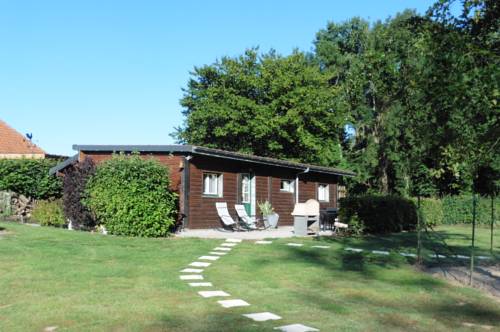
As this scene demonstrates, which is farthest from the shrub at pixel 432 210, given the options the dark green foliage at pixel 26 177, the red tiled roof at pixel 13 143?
the red tiled roof at pixel 13 143

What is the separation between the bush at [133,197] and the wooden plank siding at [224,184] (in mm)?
1824

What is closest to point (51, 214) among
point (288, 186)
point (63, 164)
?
point (63, 164)

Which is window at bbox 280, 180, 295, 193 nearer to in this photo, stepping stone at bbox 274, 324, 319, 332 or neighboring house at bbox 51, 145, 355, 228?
neighboring house at bbox 51, 145, 355, 228

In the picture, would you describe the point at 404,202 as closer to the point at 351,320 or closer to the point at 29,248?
the point at 29,248

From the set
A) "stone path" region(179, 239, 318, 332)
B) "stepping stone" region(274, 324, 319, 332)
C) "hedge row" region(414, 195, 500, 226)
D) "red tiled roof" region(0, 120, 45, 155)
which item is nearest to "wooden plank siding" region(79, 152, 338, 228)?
"stone path" region(179, 239, 318, 332)

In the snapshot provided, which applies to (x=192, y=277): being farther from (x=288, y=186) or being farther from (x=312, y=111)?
(x=312, y=111)

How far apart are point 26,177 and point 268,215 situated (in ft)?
30.2

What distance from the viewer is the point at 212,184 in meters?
18.2

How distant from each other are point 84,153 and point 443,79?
45.2 feet

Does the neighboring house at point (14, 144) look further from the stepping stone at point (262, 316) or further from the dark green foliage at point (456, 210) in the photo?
the stepping stone at point (262, 316)

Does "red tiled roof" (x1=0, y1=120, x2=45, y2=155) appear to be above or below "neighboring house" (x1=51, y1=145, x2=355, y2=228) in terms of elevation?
above

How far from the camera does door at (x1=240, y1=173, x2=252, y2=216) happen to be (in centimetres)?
1955

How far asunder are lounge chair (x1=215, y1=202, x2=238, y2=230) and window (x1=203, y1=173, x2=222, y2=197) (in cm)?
51

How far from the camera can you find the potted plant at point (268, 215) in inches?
763
